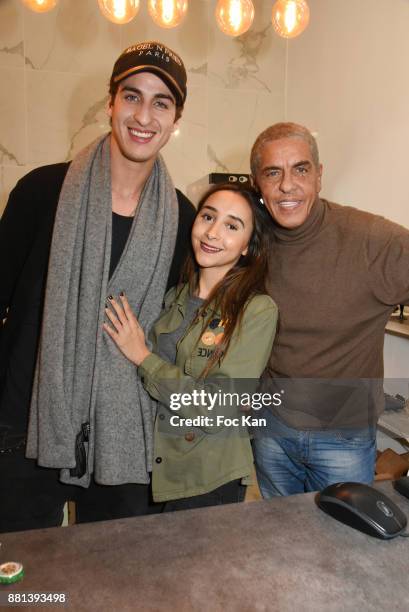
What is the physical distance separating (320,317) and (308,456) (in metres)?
0.36

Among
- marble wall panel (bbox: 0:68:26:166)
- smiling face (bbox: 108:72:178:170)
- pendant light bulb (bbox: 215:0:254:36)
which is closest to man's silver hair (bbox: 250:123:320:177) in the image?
smiling face (bbox: 108:72:178:170)

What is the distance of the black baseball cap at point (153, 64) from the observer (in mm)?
1188

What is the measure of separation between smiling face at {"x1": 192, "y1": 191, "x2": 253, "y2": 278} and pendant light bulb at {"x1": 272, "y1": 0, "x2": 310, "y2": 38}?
142cm

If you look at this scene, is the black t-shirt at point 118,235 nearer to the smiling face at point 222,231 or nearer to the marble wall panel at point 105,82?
the smiling face at point 222,231

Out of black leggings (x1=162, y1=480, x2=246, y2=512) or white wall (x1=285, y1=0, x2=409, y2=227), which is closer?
black leggings (x1=162, y1=480, x2=246, y2=512)

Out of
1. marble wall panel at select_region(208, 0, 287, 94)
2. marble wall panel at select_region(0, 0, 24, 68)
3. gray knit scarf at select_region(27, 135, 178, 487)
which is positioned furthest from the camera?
marble wall panel at select_region(208, 0, 287, 94)

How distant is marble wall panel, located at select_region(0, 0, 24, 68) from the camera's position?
304 centimetres

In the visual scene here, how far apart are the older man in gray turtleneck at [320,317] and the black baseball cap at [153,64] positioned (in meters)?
0.27

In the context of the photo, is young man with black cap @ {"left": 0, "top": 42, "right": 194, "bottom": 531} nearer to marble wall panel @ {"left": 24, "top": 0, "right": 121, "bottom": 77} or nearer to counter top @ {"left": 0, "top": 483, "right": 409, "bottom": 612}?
counter top @ {"left": 0, "top": 483, "right": 409, "bottom": 612}

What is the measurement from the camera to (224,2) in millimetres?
2236

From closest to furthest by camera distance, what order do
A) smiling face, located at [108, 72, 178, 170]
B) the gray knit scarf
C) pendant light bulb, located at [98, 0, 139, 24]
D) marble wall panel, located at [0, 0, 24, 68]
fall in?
1. the gray knit scarf
2. smiling face, located at [108, 72, 178, 170]
3. pendant light bulb, located at [98, 0, 139, 24]
4. marble wall panel, located at [0, 0, 24, 68]

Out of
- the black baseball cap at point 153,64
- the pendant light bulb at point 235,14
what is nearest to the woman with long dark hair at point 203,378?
the black baseball cap at point 153,64

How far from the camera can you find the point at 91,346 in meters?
1.15

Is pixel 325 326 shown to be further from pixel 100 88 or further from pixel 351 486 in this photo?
pixel 100 88
